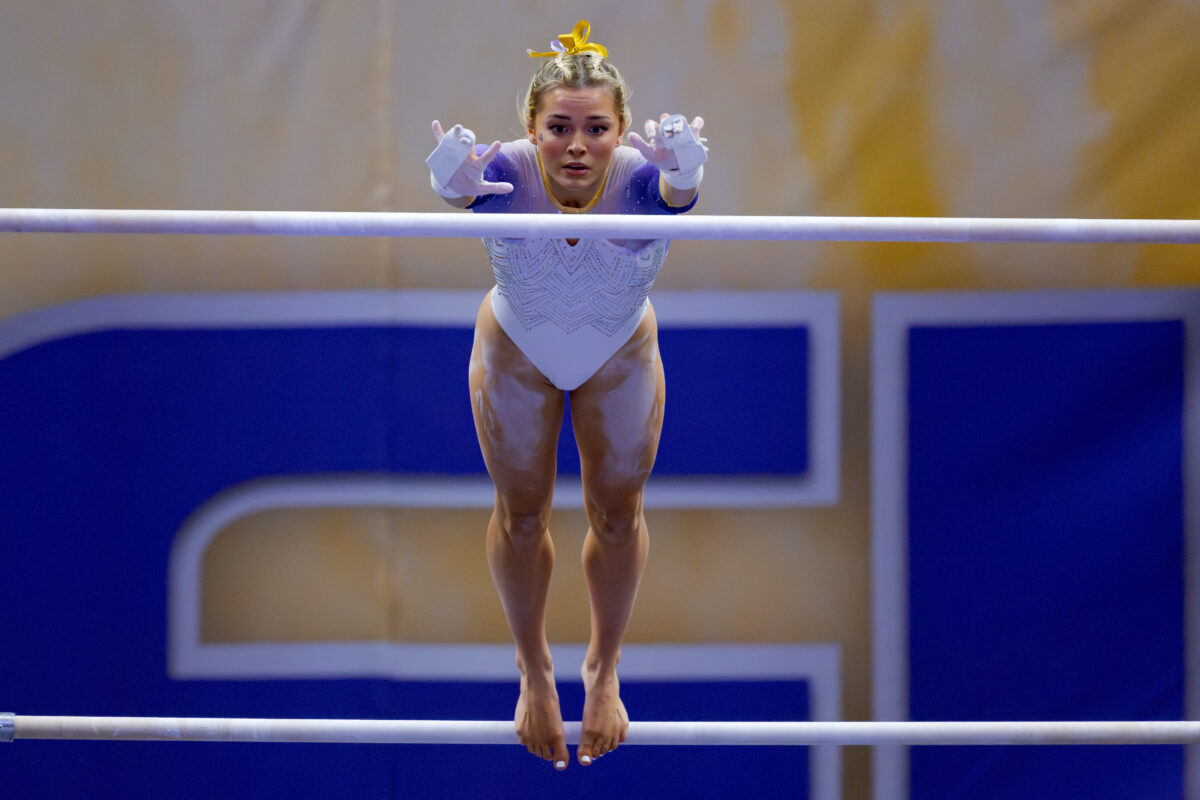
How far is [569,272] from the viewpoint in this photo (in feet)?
4.14

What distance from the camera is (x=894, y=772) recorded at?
212 centimetres

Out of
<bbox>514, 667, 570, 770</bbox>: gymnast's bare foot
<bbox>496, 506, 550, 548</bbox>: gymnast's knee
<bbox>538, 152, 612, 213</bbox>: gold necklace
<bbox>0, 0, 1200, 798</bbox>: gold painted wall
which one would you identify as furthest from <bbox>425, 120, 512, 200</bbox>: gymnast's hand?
<bbox>0, 0, 1200, 798</bbox>: gold painted wall

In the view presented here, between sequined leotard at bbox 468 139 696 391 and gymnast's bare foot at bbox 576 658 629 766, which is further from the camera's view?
gymnast's bare foot at bbox 576 658 629 766

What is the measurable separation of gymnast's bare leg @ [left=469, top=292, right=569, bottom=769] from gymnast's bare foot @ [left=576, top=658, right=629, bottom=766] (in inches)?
1.5

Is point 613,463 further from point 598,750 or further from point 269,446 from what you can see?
point 269,446

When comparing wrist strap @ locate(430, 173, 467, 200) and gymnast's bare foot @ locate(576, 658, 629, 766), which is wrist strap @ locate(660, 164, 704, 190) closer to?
wrist strap @ locate(430, 173, 467, 200)

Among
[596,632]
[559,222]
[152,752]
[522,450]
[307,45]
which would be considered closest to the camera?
[559,222]

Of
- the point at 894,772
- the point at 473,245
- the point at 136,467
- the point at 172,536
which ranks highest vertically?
the point at 473,245


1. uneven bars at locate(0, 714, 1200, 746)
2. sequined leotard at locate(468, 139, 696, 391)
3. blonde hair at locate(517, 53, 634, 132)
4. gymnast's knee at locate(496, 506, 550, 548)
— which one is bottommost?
uneven bars at locate(0, 714, 1200, 746)

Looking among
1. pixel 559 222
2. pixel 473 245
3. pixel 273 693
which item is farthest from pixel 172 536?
pixel 559 222

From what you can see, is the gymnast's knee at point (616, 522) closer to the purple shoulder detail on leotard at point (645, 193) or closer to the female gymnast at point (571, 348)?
the female gymnast at point (571, 348)

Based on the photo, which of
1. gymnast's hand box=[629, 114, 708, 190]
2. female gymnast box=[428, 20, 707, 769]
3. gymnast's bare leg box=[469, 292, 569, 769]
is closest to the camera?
gymnast's hand box=[629, 114, 708, 190]

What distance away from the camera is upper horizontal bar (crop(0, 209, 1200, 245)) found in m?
1.10

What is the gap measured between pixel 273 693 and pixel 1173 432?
1.81 metres
